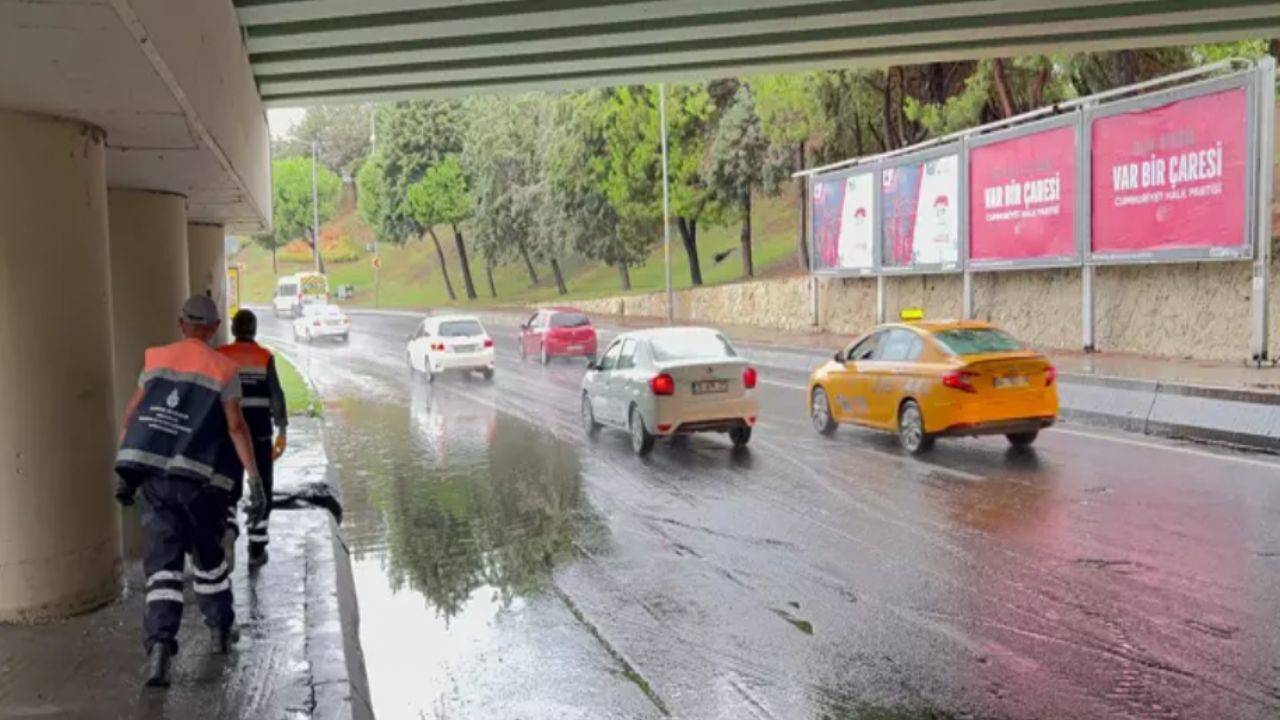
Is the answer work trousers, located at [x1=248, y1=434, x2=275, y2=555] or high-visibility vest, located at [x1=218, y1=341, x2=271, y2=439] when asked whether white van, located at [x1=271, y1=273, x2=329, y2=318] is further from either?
high-visibility vest, located at [x1=218, y1=341, x2=271, y2=439]

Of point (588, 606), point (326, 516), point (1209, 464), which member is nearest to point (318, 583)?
point (588, 606)

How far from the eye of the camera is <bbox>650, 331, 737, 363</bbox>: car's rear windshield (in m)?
16.0

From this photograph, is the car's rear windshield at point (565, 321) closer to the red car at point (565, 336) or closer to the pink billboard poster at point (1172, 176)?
the red car at point (565, 336)

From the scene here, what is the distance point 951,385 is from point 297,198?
119 m

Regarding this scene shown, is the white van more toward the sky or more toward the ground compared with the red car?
more toward the sky

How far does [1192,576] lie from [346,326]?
42.6 meters

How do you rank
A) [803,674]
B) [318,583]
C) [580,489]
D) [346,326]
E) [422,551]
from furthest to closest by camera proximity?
[346,326] < [580,489] < [422,551] < [318,583] < [803,674]

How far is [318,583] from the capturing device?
833 centimetres

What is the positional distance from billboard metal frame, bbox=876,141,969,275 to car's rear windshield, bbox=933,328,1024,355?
13821mm

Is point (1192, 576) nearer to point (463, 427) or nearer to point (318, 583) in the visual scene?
point (318, 583)

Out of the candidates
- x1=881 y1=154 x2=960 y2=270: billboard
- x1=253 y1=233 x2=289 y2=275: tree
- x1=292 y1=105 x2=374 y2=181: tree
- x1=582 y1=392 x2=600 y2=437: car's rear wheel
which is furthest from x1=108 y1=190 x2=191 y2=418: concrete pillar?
x1=292 y1=105 x2=374 y2=181: tree

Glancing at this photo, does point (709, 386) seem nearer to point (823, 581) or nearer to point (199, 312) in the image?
point (823, 581)

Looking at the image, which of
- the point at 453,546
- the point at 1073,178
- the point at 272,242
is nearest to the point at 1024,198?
the point at 1073,178

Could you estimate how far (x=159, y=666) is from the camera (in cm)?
606
